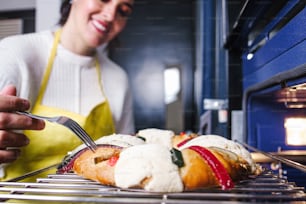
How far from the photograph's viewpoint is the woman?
0.99 meters

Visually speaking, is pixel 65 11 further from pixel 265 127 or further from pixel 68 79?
pixel 265 127

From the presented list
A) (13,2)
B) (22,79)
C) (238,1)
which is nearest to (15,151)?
(22,79)

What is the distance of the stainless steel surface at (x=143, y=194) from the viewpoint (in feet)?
1.21

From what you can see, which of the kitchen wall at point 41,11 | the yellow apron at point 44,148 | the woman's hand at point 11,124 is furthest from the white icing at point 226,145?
the kitchen wall at point 41,11

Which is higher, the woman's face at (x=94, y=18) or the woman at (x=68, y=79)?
the woman's face at (x=94, y=18)

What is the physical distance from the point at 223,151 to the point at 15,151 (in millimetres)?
459

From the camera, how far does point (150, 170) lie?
0.44m

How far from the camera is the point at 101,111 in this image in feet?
3.89

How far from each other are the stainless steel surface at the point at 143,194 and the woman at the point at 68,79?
52 centimetres

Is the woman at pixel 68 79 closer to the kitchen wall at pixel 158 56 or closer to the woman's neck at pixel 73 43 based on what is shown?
the woman's neck at pixel 73 43

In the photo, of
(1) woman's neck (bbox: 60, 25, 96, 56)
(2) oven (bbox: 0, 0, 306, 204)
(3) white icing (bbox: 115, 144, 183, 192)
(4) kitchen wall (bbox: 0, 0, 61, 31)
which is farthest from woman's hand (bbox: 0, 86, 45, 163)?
(4) kitchen wall (bbox: 0, 0, 61, 31)

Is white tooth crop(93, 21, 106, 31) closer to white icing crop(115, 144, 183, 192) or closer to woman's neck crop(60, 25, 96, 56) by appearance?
woman's neck crop(60, 25, 96, 56)

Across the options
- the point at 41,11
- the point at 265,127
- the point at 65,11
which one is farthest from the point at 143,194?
the point at 41,11

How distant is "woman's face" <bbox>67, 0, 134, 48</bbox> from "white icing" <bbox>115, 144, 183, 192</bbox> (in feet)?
2.50
